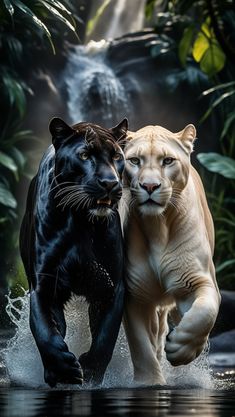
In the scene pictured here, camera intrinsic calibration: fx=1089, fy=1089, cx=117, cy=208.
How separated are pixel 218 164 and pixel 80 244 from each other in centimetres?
692

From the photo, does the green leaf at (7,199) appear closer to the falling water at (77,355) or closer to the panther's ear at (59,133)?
the falling water at (77,355)

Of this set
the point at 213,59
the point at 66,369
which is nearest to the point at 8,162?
the point at 213,59

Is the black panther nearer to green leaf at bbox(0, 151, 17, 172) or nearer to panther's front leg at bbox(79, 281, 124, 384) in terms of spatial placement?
panther's front leg at bbox(79, 281, 124, 384)

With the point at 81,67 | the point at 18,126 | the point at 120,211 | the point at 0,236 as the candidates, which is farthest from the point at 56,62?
the point at 120,211

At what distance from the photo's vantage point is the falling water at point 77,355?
605cm

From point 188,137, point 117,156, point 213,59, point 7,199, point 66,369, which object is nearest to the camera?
point 66,369

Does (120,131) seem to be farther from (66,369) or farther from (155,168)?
(66,369)

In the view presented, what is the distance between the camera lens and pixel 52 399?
15.9ft

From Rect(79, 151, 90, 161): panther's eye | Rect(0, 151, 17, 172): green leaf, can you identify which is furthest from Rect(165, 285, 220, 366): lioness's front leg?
Rect(0, 151, 17, 172): green leaf

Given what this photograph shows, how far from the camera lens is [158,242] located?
5.78 metres

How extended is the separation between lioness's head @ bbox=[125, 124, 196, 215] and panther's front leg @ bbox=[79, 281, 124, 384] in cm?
47

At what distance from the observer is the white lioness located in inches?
221

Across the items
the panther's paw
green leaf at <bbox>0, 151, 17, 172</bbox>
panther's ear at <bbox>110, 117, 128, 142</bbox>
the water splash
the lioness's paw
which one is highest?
the water splash

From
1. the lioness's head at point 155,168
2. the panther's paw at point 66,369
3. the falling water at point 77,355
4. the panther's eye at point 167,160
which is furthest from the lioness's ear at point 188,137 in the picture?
the panther's paw at point 66,369
